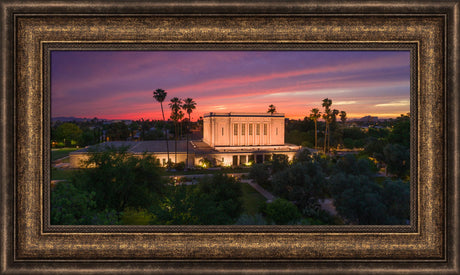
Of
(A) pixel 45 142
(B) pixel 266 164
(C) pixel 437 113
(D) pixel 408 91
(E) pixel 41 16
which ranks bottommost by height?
(B) pixel 266 164

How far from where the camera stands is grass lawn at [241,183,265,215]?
8560 mm

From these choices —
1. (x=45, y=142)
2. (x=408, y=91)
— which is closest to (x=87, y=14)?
(x=45, y=142)

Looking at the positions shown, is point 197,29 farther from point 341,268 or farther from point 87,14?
point 341,268

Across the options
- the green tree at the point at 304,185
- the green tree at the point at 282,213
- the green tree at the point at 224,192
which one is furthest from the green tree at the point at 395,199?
the green tree at the point at 224,192

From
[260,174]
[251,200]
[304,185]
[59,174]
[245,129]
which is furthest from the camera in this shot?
[245,129]

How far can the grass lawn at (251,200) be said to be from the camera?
8.56 metres

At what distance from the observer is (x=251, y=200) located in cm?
1012

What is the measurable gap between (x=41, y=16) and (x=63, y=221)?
2.86 m

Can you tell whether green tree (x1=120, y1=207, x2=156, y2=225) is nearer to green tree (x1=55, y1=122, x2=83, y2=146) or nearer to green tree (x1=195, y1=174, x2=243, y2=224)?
green tree (x1=195, y1=174, x2=243, y2=224)

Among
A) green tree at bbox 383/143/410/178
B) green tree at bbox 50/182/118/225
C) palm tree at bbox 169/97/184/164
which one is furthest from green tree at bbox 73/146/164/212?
palm tree at bbox 169/97/184/164

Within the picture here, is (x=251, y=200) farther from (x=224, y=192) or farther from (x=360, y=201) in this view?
(x=360, y=201)

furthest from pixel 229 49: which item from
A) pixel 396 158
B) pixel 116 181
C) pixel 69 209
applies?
pixel 396 158

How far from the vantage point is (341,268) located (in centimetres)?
266

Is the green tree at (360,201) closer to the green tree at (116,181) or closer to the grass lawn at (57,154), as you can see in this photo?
the green tree at (116,181)
